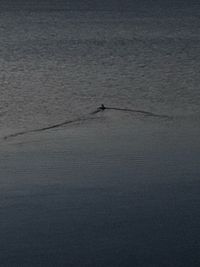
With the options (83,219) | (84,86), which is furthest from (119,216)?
(84,86)

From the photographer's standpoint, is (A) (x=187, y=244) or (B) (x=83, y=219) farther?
(B) (x=83, y=219)

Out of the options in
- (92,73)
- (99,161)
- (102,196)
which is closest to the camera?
(102,196)

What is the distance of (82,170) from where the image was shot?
8383 millimetres

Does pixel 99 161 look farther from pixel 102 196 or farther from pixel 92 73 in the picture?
pixel 92 73

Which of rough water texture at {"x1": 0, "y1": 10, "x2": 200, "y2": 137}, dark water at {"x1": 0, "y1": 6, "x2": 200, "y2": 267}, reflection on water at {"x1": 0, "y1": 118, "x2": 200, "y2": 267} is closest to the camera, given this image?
reflection on water at {"x1": 0, "y1": 118, "x2": 200, "y2": 267}

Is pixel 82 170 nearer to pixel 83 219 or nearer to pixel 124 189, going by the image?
pixel 124 189

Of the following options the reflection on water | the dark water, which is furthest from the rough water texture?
the reflection on water

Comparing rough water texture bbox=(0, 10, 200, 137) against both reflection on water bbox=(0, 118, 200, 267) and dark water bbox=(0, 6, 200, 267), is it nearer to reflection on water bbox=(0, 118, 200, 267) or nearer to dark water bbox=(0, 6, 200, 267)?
dark water bbox=(0, 6, 200, 267)

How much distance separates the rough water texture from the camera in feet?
36.4

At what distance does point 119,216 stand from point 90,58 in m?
9.53

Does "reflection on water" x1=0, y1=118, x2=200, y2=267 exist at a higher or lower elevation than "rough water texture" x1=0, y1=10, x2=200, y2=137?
lower

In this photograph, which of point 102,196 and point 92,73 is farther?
point 92,73

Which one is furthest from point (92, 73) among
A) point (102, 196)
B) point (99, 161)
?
point (102, 196)

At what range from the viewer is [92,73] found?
46.0 feet
